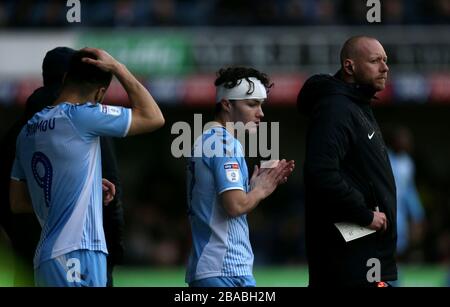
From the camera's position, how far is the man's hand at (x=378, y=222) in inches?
253

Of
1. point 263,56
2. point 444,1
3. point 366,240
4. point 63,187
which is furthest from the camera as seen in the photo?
point 444,1

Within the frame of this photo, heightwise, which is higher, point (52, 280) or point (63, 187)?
point (63, 187)

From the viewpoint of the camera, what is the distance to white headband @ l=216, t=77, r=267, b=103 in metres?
6.55

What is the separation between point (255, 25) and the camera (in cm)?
1670

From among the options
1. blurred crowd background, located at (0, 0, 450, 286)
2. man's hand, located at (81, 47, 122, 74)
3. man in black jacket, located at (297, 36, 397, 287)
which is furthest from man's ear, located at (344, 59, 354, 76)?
blurred crowd background, located at (0, 0, 450, 286)

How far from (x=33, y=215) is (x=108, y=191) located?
62 centimetres

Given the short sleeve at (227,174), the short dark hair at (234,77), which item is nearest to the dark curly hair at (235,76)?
the short dark hair at (234,77)

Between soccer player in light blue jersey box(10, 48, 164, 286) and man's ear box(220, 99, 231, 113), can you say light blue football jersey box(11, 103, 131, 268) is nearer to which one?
soccer player in light blue jersey box(10, 48, 164, 286)

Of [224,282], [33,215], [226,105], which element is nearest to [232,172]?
[226,105]

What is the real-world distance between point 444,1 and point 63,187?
1273cm

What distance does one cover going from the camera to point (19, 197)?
6.31 metres

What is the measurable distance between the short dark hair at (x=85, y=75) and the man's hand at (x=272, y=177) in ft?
3.36

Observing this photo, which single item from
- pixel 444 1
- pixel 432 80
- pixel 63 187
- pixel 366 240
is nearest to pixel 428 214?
pixel 432 80
